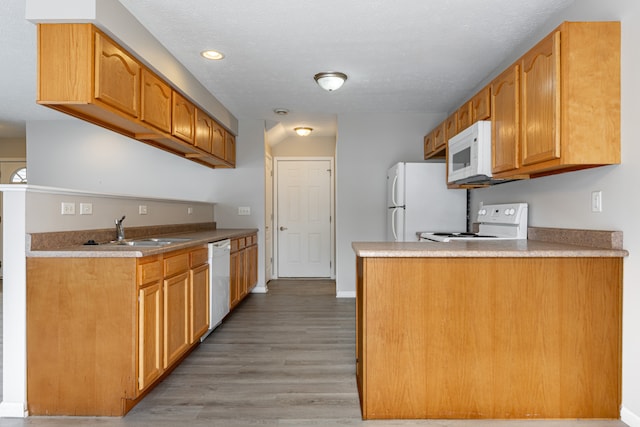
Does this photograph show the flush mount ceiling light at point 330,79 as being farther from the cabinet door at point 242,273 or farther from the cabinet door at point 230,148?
the cabinet door at point 242,273

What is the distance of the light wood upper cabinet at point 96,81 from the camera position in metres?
2.06

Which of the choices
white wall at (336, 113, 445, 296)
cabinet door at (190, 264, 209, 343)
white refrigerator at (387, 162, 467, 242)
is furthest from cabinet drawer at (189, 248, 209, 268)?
white wall at (336, 113, 445, 296)

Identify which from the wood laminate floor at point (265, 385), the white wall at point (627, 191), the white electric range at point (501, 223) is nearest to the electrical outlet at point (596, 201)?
the white wall at point (627, 191)

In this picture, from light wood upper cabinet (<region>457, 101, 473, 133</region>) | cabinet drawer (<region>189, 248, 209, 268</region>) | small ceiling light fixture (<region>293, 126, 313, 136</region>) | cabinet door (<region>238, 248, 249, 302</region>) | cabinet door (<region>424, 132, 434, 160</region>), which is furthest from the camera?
small ceiling light fixture (<region>293, 126, 313, 136</region>)

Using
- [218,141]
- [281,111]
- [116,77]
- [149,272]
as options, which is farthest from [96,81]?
[281,111]

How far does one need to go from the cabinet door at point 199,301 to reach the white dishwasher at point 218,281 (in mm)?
77

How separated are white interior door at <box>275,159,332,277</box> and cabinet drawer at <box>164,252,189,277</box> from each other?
11.5 feet

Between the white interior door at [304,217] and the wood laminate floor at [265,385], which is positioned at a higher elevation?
the white interior door at [304,217]

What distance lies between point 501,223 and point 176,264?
2454 mm

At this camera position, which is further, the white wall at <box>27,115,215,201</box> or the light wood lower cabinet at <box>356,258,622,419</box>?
the white wall at <box>27,115,215,201</box>

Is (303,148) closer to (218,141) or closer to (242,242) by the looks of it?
(218,141)

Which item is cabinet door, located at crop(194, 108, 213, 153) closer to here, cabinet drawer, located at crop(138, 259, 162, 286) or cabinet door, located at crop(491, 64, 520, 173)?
cabinet drawer, located at crop(138, 259, 162, 286)

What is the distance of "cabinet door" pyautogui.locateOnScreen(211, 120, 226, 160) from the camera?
4.20m

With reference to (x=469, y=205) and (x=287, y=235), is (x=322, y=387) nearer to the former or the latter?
(x=469, y=205)
